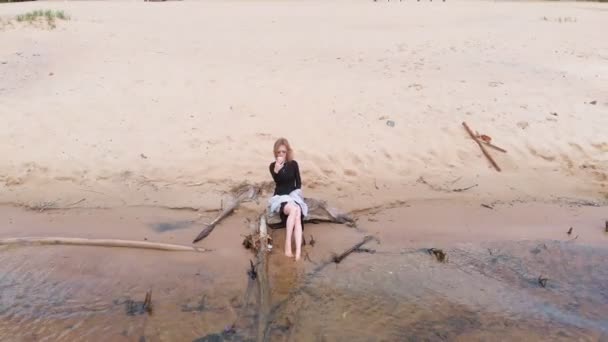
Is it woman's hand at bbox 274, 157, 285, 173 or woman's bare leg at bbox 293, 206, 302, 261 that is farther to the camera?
woman's hand at bbox 274, 157, 285, 173

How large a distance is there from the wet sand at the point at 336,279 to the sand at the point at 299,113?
1.63 feet

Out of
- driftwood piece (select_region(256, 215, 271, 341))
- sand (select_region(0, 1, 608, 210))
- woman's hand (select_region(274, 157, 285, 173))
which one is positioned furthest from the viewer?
sand (select_region(0, 1, 608, 210))

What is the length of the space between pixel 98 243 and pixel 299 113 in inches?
142

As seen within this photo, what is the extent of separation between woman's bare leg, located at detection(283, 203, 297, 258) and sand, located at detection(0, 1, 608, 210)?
3.31 feet

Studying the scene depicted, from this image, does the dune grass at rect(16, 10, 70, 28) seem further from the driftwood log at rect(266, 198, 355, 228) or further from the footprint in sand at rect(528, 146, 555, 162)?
the footprint in sand at rect(528, 146, 555, 162)

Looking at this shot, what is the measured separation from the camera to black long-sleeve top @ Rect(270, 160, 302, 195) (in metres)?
5.55

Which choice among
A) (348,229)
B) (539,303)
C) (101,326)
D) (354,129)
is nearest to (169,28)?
(354,129)

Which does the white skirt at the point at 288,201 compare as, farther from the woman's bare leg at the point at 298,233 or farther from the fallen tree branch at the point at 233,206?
the fallen tree branch at the point at 233,206

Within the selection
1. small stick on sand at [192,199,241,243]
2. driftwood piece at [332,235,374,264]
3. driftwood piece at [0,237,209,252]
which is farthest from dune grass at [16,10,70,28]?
driftwood piece at [332,235,374,264]

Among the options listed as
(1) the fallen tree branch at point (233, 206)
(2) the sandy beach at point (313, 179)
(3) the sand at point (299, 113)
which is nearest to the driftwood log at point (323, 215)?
A: (2) the sandy beach at point (313, 179)

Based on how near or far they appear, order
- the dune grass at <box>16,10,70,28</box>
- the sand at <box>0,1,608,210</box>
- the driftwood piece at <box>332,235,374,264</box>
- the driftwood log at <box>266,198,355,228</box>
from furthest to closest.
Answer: the dune grass at <box>16,10,70,28</box> < the sand at <box>0,1,608,210</box> < the driftwood log at <box>266,198,355,228</box> < the driftwood piece at <box>332,235,374,264</box>

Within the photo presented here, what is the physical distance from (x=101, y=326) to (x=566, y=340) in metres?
3.59

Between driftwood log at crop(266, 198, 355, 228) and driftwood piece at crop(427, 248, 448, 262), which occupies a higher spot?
driftwood log at crop(266, 198, 355, 228)

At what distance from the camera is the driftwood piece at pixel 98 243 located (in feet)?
17.6
